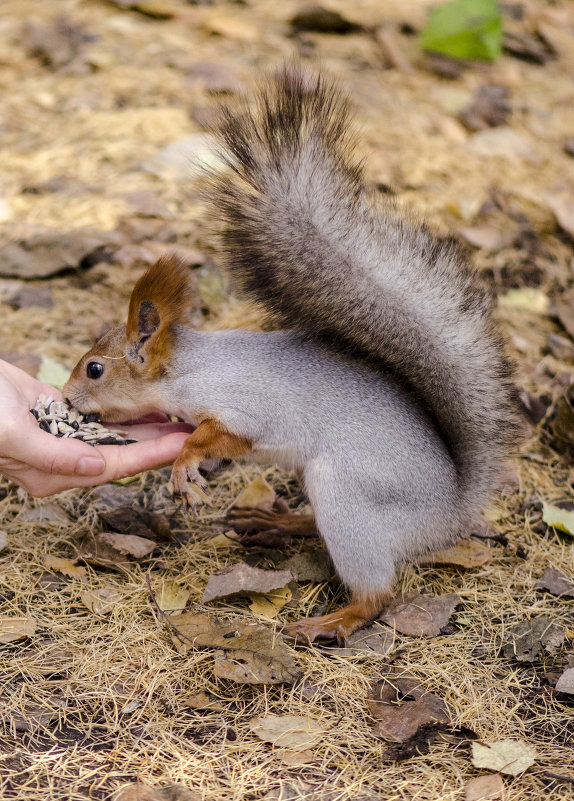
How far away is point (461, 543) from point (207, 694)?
2.72 ft

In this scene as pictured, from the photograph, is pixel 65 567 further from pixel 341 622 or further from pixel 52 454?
pixel 341 622

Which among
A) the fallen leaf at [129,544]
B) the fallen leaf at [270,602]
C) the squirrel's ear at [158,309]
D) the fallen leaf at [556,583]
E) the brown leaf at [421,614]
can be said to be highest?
the squirrel's ear at [158,309]

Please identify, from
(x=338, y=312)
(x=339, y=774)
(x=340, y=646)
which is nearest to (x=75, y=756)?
(x=339, y=774)

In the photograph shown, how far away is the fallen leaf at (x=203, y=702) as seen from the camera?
5.38 feet

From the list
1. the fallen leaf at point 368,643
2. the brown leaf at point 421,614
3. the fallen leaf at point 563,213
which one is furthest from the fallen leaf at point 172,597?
the fallen leaf at point 563,213

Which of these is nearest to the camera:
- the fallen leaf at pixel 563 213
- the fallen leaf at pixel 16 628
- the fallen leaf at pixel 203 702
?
the fallen leaf at pixel 203 702

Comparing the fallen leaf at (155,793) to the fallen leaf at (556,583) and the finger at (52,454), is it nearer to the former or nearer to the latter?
the finger at (52,454)

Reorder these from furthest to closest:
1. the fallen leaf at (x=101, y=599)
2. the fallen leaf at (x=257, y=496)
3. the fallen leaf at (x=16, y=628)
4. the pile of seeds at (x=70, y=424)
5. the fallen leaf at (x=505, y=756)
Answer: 1. the fallen leaf at (x=257, y=496)
2. the pile of seeds at (x=70, y=424)
3. the fallen leaf at (x=101, y=599)
4. the fallen leaf at (x=16, y=628)
5. the fallen leaf at (x=505, y=756)

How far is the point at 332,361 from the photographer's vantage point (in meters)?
1.99

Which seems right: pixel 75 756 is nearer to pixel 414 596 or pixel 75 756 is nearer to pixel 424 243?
pixel 414 596

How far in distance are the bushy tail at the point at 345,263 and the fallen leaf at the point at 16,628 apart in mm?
878

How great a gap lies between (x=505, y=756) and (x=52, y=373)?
1.66 metres

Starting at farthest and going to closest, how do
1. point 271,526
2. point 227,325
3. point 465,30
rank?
point 465,30 → point 227,325 → point 271,526

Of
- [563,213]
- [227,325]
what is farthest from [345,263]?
[563,213]
